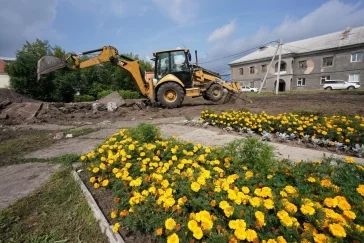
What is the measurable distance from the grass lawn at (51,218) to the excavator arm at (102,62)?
7825 millimetres

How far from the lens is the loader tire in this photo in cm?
1052

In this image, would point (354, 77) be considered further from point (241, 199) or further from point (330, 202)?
point (241, 199)

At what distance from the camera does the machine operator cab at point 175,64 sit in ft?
34.4

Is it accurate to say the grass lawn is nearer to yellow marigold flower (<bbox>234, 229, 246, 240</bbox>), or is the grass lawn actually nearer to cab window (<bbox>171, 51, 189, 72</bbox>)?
yellow marigold flower (<bbox>234, 229, 246, 240</bbox>)

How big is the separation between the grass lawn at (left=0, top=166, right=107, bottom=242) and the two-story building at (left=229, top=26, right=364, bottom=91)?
121 ft

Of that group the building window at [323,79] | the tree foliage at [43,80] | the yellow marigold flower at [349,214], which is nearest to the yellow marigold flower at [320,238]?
the yellow marigold flower at [349,214]

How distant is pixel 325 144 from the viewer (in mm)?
4121

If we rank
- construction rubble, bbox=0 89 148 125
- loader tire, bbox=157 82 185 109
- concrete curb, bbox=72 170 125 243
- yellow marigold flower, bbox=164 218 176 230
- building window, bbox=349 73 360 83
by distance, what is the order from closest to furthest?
yellow marigold flower, bbox=164 218 176 230
concrete curb, bbox=72 170 125 243
construction rubble, bbox=0 89 148 125
loader tire, bbox=157 82 185 109
building window, bbox=349 73 360 83

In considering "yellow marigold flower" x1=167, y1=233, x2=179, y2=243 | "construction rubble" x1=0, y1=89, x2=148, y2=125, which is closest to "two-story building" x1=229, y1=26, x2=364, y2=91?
"construction rubble" x1=0, y1=89, x2=148, y2=125

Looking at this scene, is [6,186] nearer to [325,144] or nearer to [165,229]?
[165,229]

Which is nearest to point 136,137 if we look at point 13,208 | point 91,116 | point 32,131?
point 13,208

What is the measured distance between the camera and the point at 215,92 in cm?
1154

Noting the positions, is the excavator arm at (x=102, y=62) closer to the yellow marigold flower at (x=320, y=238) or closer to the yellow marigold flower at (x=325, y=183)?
the yellow marigold flower at (x=325, y=183)

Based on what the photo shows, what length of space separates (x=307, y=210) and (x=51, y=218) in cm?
272
